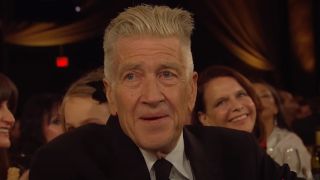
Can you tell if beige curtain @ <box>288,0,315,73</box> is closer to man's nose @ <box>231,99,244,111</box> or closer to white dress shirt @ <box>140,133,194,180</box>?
man's nose @ <box>231,99,244,111</box>

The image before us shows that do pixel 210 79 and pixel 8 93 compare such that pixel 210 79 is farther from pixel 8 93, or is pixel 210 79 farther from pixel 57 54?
pixel 57 54

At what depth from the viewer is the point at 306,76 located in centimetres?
768

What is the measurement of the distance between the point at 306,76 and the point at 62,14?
3.09m

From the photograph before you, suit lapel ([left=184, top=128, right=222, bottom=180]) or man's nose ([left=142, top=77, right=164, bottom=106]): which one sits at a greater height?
man's nose ([left=142, top=77, right=164, bottom=106])

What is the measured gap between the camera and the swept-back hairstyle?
3.82 feet

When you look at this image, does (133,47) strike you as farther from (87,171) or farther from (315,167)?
(315,167)

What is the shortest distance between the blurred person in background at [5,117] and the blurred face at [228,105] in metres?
0.74

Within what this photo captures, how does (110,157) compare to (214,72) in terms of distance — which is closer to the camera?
(110,157)

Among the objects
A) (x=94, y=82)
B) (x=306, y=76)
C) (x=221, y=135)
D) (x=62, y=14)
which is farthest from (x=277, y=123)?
(x=306, y=76)

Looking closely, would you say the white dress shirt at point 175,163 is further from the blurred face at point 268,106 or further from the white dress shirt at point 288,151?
the blurred face at point 268,106

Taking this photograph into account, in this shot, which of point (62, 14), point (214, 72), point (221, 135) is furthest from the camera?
point (62, 14)

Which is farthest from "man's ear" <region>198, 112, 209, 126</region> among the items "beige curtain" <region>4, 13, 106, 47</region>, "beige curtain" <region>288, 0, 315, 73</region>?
"beige curtain" <region>288, 0, 315, 73</region>

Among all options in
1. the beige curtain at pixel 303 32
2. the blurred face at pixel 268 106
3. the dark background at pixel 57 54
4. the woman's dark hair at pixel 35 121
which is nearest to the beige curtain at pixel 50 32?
the dark background at pixel 57 54

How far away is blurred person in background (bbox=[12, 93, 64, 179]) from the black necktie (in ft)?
5.58
